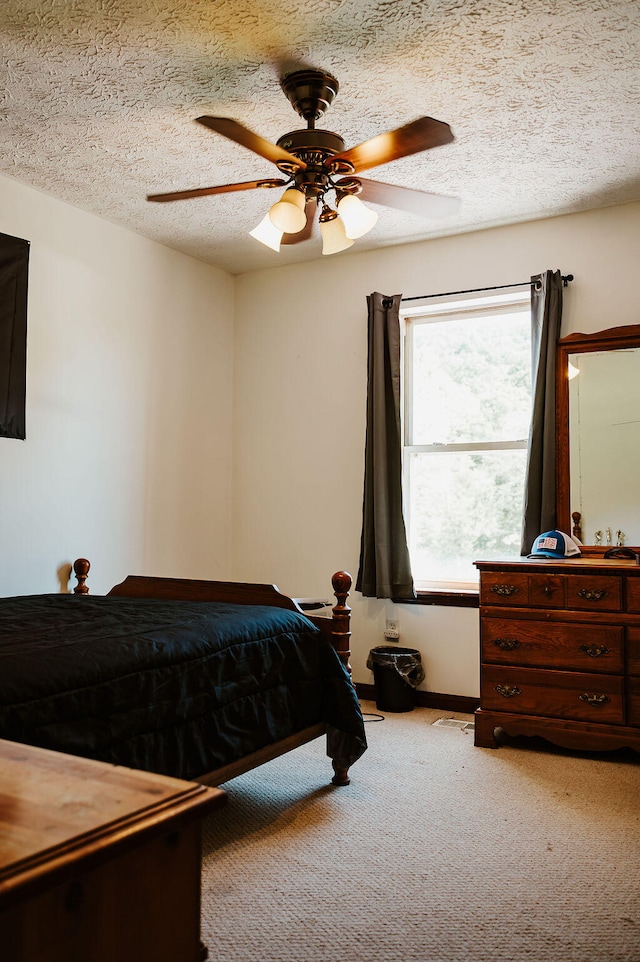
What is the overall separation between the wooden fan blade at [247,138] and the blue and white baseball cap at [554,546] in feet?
7.01

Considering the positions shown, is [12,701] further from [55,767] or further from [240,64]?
[240,64]

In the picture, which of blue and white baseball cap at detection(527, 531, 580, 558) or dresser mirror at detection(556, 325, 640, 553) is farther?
dresser mirror at detection(556, 325, 640, 553)

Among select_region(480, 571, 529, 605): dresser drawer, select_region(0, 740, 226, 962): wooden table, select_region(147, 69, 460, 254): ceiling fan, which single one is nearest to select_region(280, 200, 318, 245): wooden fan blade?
select_region(147, 69, 460, 254): ceiling fan

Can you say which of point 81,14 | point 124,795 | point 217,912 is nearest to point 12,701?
point 217,912

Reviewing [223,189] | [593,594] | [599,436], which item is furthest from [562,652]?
[223,189]

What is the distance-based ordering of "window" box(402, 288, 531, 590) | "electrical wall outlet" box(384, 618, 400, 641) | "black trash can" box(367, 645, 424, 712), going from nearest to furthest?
"black trash can" box(367, 645, 424, 712) < "window" box(402, 288, 531, 590) < "electrical wall outlet" box(384, 618, 400, 641)

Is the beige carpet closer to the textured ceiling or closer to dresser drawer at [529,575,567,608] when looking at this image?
dresser drawer at [529,575,567,608]

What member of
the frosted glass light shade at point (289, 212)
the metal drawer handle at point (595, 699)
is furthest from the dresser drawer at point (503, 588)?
the frosted glass light shade at point (289, 212)

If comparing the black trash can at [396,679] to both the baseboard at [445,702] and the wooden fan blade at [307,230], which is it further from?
the wooden fan blade at [307,230]

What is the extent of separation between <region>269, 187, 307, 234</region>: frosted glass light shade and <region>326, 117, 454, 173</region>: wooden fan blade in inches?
6.8

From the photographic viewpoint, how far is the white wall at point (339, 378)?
4156 mm

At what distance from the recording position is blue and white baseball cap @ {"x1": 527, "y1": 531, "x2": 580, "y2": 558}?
3.78 meters

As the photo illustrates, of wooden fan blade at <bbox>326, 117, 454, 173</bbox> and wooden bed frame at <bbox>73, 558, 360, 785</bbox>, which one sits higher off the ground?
wooden fan blade at <bbox>326, 117, 454, 173</bbox>

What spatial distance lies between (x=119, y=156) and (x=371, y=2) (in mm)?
1556
